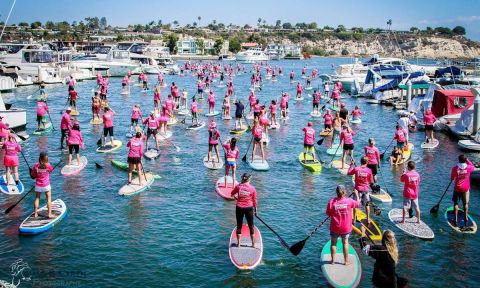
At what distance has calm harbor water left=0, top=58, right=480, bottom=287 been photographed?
515 inches

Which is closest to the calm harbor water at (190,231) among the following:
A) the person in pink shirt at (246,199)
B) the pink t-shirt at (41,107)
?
the person in pink shirt at (246,199)

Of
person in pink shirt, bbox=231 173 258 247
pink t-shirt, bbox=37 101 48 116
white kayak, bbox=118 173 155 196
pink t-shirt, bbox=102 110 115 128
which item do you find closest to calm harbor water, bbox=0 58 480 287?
white kayak, bbox=118 173 155 196

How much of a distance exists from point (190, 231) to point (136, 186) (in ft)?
15.3

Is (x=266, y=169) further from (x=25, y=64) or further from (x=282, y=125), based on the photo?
(x=25, y=64)

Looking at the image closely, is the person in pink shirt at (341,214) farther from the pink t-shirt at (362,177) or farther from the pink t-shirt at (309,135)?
the pink t-shirt at (309,135)

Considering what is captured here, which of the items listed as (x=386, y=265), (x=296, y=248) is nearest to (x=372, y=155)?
(x=296, y=248)

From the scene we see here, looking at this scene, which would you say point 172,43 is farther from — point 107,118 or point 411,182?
point 411,182

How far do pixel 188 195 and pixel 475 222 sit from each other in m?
10.9

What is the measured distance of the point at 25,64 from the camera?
68000mm

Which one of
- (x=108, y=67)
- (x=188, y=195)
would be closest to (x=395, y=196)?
(x=188, y=195)

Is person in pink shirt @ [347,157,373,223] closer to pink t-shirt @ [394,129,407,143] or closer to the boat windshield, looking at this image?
pink t-shirt @ [394,129,407,143]

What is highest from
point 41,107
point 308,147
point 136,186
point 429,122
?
point 41,107

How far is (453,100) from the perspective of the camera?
114 ft

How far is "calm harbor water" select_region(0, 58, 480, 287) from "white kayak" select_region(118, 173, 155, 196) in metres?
0.39
